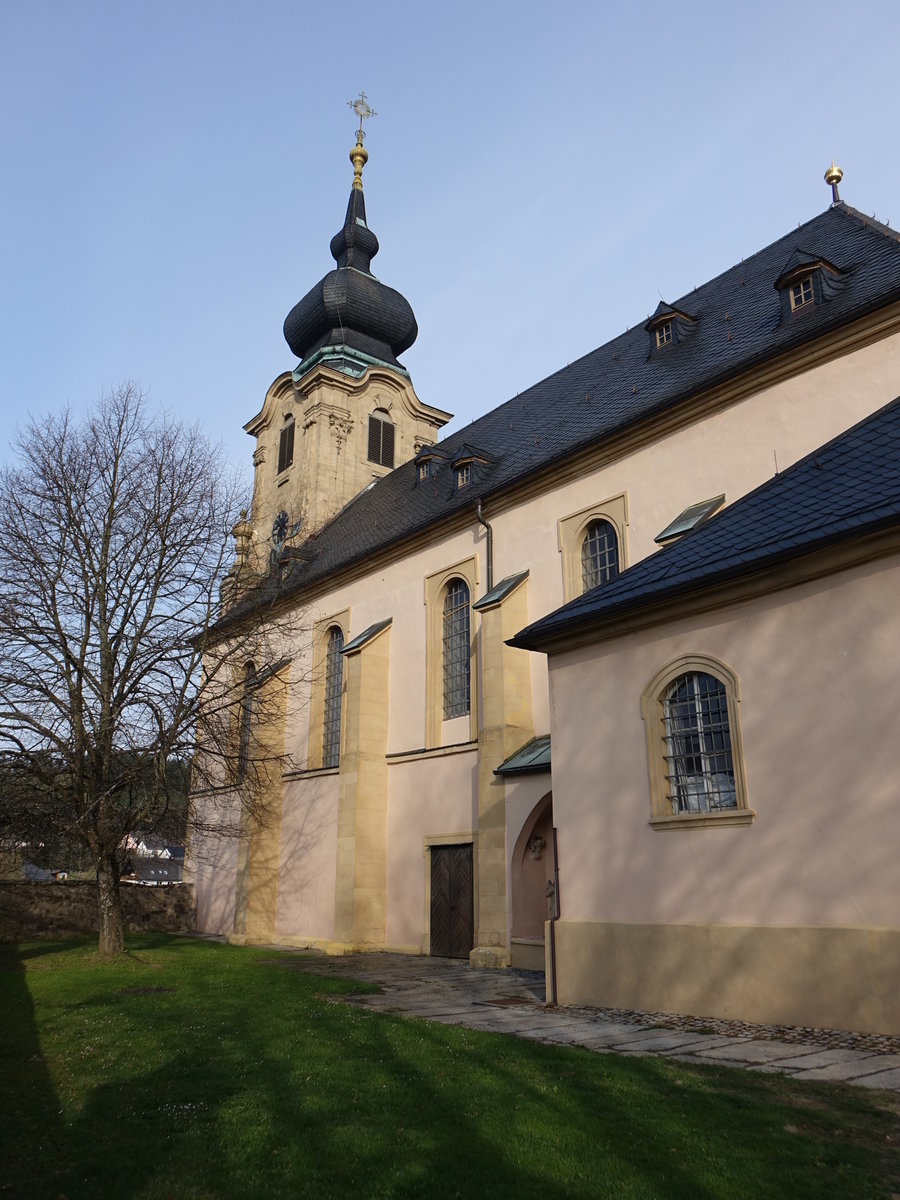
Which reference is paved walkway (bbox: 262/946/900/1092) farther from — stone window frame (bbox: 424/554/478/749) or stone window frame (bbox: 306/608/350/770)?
stone window frame (bbox: 306/608/350/770)

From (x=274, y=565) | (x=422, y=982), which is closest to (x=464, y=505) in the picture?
(x=274, y=565)

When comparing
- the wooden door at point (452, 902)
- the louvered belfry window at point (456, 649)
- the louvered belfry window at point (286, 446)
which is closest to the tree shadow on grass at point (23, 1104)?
the wooden door at point (452, 902)

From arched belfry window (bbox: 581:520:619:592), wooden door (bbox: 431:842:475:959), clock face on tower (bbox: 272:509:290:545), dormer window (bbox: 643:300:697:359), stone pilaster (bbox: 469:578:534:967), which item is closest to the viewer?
stone pilaster (bbox: 469:578:534:967)

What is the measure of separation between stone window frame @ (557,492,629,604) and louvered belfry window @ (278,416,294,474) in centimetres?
1653

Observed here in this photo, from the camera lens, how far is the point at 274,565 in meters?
21.6

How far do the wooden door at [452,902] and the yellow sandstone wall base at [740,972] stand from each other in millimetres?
6623

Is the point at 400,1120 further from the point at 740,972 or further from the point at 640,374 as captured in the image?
the point at 640,374

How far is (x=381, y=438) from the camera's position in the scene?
31500mm

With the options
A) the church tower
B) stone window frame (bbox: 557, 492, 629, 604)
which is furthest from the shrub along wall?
stone window frame (bbox: 557, 492, 629, 604)

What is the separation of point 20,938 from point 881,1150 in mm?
20009

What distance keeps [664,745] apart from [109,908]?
394 inches

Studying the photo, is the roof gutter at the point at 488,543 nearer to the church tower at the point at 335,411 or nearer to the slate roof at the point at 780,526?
the slate roof at the point at 780,526

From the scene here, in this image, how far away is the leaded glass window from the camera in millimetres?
10094

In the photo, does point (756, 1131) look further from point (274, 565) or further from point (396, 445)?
point (396, 445)
